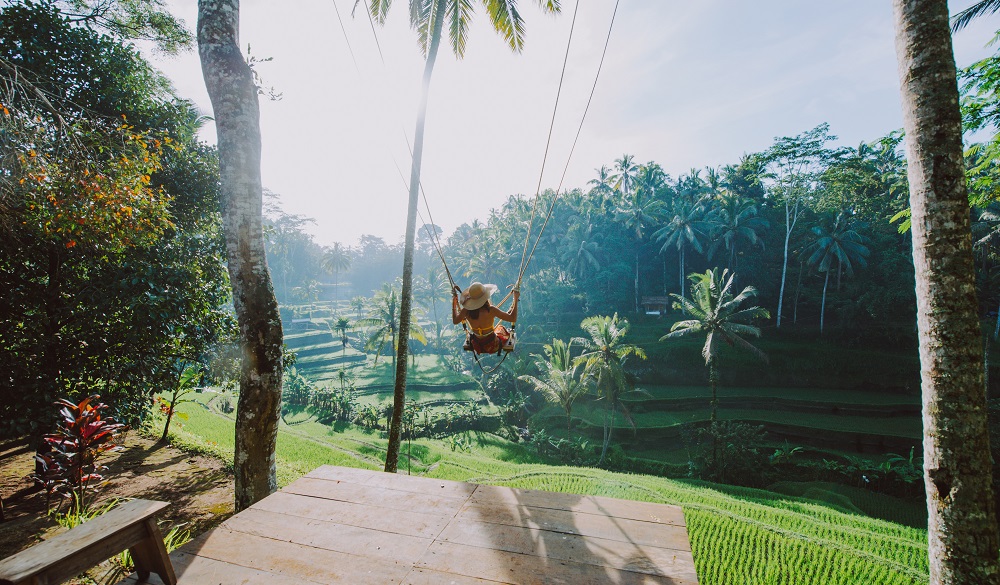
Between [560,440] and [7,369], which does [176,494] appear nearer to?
[7,369]

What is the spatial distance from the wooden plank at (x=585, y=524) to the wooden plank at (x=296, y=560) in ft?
2.20

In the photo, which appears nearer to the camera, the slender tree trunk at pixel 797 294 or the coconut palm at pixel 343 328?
the slender tree trunk at pixel 797 294

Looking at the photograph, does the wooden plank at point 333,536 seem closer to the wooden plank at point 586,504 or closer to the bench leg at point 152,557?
the bench leg at point 152,557

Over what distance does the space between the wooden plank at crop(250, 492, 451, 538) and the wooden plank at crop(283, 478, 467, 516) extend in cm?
6

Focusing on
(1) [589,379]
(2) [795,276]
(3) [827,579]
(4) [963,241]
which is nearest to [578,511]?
(4) [963,241]

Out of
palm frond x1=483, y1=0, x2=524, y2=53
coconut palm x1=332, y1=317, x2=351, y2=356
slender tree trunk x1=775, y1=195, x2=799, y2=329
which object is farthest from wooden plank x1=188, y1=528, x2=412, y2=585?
coconut palm x1=332, y1=317, x2=351, y2=356

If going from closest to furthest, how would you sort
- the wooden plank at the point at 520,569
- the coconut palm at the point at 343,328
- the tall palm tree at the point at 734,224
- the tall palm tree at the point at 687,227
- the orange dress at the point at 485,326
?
the wooden plank at the point at 520,569 → the orange dress at the point at 485,326 → the tall palm tree at the point at 734,224 → the tall palm tree at the point at 687,227 → the coconut palm at the point at 343,328

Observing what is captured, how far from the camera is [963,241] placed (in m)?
2.53

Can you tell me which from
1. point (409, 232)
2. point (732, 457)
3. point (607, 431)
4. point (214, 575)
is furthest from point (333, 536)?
point (607, 431)

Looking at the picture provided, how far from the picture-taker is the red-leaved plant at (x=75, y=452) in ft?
14.9

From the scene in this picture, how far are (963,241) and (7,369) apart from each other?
9062 millimetres

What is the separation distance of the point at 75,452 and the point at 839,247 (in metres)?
35.5

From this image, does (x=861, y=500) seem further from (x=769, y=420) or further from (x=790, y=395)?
(x=790, y=395)

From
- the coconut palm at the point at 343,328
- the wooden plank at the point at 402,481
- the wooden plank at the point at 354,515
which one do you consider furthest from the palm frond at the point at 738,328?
the coconut palm at the point at 343,328
